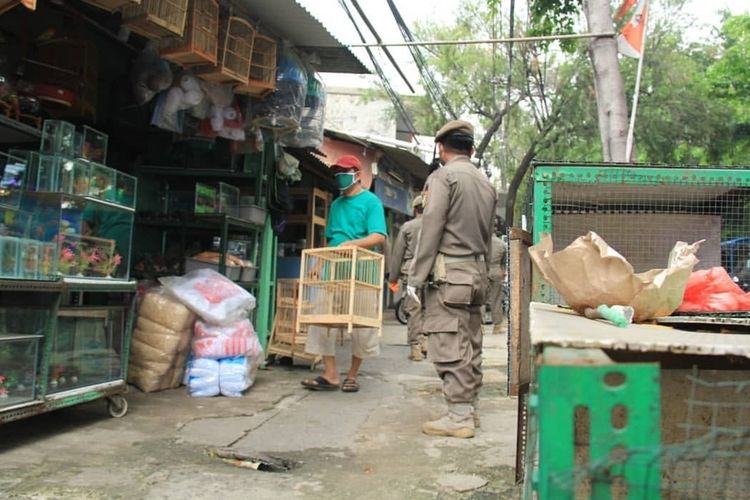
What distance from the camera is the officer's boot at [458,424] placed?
4.20 metres

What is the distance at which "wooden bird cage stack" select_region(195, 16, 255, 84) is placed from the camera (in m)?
4.96

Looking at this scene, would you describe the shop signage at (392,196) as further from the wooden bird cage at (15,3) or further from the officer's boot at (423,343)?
the wooden bird cage at (15,3)

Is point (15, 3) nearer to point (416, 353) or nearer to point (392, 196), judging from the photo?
point (416, 353)

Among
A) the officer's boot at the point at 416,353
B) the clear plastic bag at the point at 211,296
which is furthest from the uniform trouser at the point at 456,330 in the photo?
the officer's boot at the point at 416,353

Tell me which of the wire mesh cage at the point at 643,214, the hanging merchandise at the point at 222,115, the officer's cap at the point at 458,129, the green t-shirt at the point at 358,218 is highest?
the hanging merchandise at the point at 222,115

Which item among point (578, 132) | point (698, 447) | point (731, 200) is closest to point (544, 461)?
point (698, 447)

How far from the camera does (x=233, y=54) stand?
16.6 ft

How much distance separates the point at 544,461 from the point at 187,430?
3618mm

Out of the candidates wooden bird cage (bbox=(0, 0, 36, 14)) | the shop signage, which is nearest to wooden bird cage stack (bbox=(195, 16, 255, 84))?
wooden bird cage (bbox=(0, 0, 36, 14))

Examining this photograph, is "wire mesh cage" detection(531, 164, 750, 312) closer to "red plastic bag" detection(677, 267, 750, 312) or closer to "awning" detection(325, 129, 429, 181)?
"red plastic bag" detection(677, 267, 750, 312)

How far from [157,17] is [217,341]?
243cm

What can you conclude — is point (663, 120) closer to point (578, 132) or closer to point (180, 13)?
point (578, 132)

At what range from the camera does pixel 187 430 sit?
4.24m

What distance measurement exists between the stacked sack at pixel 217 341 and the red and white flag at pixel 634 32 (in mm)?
5151
